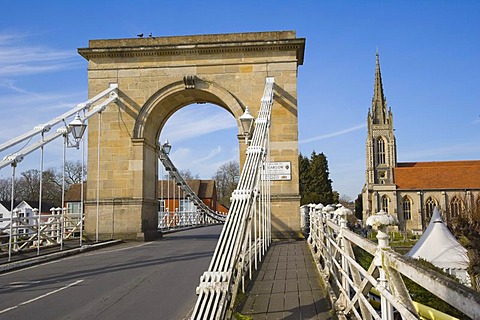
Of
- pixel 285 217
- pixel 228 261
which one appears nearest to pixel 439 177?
pixel 285 217

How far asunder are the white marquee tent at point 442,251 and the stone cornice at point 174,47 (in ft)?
24.3

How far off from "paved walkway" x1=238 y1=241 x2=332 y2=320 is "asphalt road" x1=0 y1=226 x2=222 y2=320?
837 mm

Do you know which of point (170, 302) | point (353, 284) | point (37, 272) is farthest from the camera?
point (37, 272)

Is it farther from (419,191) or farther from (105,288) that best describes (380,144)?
(105,288)

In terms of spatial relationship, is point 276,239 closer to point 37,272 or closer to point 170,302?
point 37,272

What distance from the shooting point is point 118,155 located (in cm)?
1568

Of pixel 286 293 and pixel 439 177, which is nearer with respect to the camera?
pixel 286 293

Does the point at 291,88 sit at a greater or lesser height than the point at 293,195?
greater

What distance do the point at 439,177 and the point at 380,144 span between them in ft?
46.2

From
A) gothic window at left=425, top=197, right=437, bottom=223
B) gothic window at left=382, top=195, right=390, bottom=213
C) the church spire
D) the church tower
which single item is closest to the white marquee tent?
gothic window at left=425, top=197, right=437, bottom=223

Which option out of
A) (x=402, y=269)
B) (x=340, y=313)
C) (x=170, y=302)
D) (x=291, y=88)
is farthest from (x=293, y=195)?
(x=402, y=269)

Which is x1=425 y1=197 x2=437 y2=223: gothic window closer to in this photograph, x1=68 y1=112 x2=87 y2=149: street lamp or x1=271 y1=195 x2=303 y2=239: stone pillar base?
x1=271 y1=195 x2=303 y2=239: stone pillar base

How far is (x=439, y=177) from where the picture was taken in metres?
70.7

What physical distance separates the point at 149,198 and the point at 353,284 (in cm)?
1320
